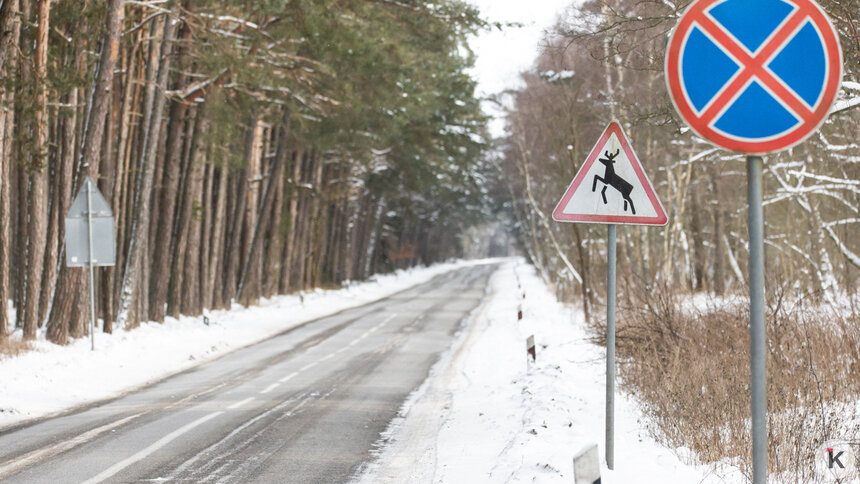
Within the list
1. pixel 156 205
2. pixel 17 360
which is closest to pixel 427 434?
pixel 17 360

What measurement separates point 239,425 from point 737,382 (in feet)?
17.8

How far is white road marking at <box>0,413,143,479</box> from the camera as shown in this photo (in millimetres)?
7309

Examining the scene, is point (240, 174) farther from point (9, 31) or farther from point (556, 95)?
point (9, 31)

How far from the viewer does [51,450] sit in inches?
318

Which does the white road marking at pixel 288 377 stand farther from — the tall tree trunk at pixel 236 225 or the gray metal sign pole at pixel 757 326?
the tall tree trunk at pixel 236 225

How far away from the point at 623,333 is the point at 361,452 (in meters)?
4.97

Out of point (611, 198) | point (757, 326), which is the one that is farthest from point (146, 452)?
point (757, 326)

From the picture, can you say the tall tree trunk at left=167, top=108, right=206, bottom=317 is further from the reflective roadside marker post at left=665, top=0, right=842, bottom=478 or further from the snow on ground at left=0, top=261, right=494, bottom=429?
the reflective roadside marker post at left=665, top=0, right=842, bottom=478

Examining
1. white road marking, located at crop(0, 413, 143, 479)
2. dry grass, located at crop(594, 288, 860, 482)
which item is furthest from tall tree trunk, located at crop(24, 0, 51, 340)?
dry grass, located at crop(594, 288, 860, 482)

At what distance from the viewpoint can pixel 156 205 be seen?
23453 millimetres

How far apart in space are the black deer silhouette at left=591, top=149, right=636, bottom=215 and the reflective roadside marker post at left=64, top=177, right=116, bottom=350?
11641mm

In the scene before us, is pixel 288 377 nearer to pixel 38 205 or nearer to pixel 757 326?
pixel 38 205

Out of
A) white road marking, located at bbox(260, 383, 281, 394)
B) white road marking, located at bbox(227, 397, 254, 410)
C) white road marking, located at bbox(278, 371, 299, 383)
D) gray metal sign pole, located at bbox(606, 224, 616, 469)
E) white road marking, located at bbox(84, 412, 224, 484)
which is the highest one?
gray metal sign pole, located at bbox(606, 224, 616, 469)

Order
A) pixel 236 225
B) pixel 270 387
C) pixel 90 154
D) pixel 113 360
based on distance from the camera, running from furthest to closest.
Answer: pixel 236 225 → pixel 90 154 → pixel 113 360 → pixel 270 387
